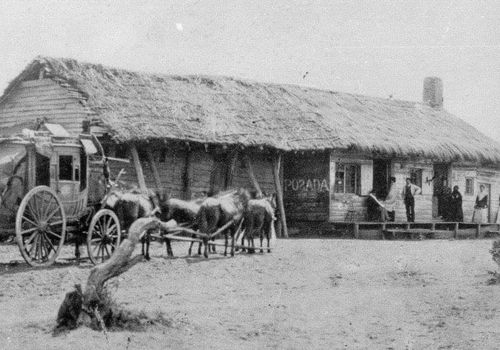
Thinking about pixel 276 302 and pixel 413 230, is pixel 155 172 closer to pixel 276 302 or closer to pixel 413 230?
pixel 413 230

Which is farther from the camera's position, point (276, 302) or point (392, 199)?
point (392, 199)

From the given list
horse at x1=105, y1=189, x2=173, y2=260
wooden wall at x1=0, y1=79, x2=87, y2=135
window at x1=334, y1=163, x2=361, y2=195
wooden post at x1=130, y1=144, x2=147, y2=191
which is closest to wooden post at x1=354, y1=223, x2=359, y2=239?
window at x1=334, y1=163, x2=361, y2=195

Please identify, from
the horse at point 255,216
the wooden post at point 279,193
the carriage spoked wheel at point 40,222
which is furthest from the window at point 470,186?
the carriage spoked wheel at point 40,222

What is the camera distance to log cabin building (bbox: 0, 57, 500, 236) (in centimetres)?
1975

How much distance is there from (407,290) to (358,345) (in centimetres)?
354

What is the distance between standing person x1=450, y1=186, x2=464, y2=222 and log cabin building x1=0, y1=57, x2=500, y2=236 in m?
0.71

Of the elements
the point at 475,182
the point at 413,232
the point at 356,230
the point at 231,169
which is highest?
the point at 231,169

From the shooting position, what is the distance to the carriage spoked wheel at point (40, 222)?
11.4m

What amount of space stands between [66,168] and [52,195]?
2.88ft

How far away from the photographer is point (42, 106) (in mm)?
20656

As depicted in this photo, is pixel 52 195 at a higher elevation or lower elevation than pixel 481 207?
higher

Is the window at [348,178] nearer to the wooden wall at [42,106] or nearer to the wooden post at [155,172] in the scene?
the wooden post at [155,172]

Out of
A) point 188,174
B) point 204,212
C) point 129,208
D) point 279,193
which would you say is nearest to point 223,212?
point 204,212

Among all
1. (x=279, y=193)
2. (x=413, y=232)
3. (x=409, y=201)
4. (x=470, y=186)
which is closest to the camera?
(x=279, y=193)
